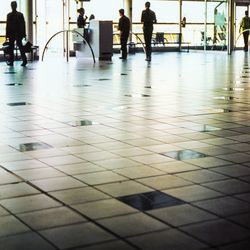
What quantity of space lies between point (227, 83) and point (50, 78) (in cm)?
356

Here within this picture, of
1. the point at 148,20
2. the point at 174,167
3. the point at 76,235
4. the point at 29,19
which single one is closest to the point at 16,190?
the point at 76,235

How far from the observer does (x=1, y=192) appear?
141 inches

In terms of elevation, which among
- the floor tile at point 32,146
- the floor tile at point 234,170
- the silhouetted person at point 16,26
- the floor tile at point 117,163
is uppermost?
the silhouetted person at point 16,26

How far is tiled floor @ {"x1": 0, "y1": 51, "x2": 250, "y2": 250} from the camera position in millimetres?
2848

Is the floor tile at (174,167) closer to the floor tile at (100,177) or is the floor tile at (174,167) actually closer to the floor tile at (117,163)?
the floor tile at (117,163)

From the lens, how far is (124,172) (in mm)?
4074

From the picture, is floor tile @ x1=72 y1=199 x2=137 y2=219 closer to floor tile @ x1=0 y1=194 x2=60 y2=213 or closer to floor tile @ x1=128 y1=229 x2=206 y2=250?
floor tile @ x1=0 y1=194 x2=60 y2=213

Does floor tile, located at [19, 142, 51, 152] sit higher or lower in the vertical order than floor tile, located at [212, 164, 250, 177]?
higher

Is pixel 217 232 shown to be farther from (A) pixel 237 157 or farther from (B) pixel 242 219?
Result: (A) pixel 237 157

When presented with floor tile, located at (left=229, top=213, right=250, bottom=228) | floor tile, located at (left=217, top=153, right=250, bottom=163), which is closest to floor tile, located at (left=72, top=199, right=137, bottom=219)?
floor tile, located at (left=229, top=213, right=250, bottom=228)

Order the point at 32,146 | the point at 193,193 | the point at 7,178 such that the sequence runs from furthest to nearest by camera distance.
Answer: the point at 32,146 < the point at 7,178 < the point at 193,193

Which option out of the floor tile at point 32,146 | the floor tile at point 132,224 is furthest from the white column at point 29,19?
the floor tile at point 132,224

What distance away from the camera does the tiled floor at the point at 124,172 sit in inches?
112

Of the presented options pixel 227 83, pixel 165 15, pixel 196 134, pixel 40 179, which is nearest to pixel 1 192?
pixel 40 179
